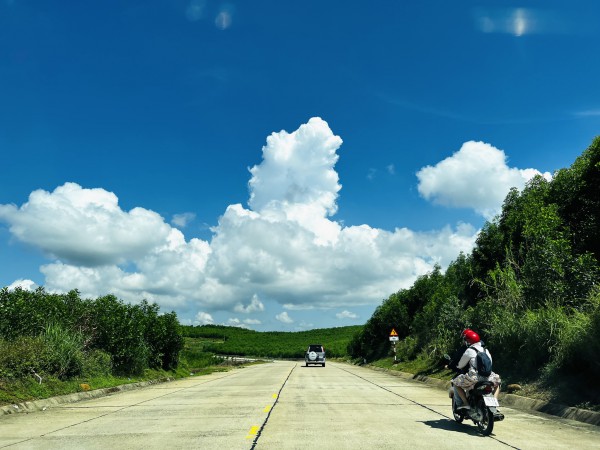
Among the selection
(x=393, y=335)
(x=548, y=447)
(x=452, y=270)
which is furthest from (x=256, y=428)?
(x=452, y=270)

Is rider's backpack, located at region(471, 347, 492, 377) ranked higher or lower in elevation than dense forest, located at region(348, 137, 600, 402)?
lower

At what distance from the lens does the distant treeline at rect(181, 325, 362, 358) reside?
124562 mm

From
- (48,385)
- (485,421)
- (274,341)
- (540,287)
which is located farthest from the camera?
(274,341)

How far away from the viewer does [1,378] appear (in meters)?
15.0

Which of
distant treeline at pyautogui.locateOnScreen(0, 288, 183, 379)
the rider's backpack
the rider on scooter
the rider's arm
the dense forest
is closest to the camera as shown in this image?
the rider's backpack

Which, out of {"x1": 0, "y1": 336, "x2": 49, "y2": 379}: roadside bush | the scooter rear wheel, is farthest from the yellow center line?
{"x1": 0, "y1": 336, "x2": 49, "y2": 379}: roadside bush

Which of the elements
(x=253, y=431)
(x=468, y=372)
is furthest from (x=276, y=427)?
(x=468, y=372)

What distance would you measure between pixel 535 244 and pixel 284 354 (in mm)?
108980

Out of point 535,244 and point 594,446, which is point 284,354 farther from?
point 594,446

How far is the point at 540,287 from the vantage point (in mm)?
19594

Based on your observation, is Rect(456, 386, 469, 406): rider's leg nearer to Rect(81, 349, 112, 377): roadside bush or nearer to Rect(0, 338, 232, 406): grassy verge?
Rect(0, 338, 232, 406): grassy verge

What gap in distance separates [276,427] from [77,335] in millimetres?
14149

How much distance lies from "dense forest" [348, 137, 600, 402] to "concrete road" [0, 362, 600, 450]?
9.31 feet

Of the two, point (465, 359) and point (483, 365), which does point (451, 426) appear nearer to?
point (465, 359)
